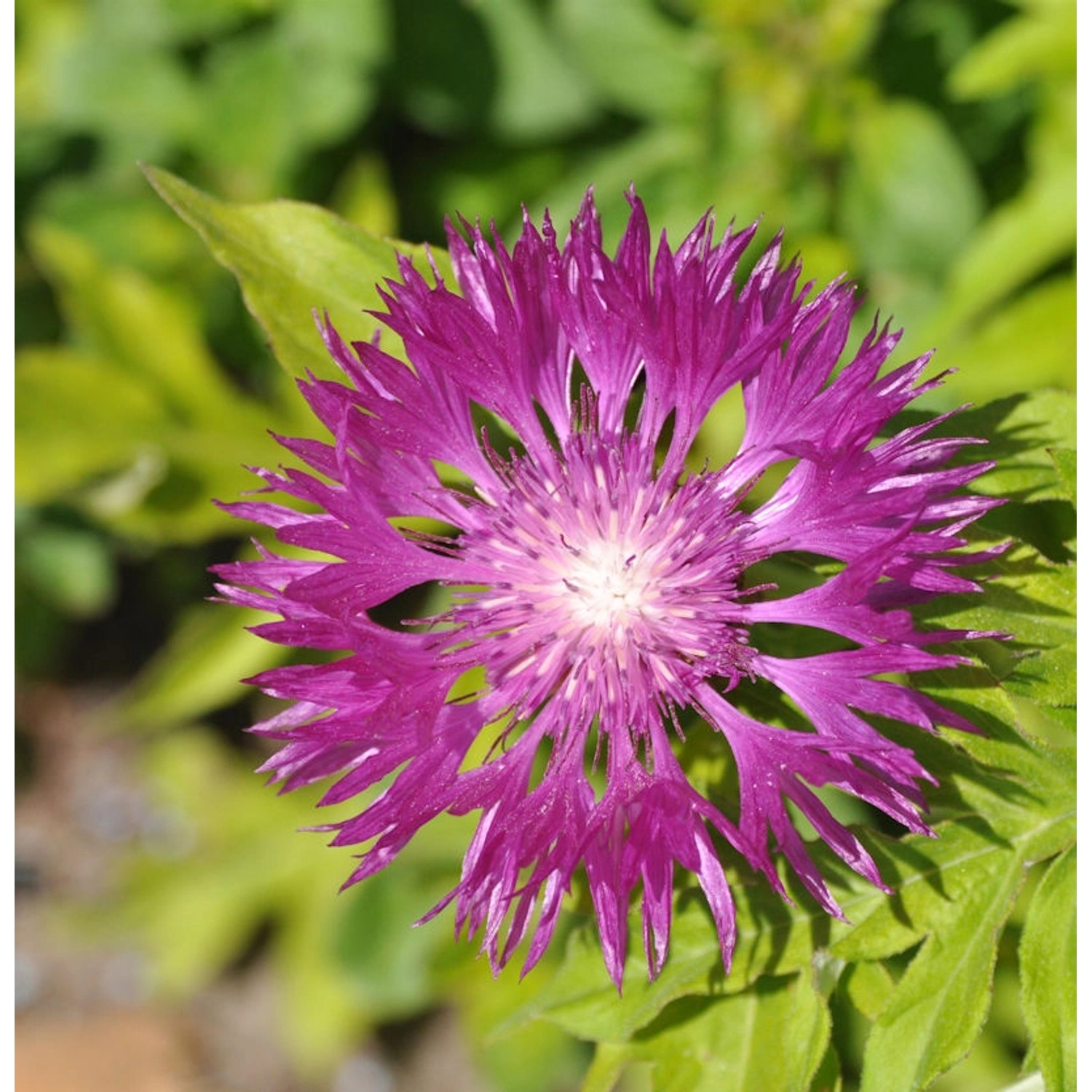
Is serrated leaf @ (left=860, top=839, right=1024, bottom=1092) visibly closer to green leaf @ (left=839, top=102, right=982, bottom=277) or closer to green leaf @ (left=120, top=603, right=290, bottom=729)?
green leaf @ (left=839, top=102, right=982, bottom=277)

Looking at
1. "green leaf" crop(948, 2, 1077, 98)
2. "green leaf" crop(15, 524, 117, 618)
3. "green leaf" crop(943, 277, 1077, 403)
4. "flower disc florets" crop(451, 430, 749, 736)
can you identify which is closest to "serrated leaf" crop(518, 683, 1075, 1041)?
"flower disc florets" crop(451, 430, 749, 736)

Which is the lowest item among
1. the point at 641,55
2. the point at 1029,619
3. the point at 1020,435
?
the point at 1029,619

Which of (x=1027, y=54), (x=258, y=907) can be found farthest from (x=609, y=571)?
(x=258, y=907)

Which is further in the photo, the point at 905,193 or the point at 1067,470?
the point at 905,193

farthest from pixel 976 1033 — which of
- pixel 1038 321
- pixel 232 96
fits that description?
pixel 232 96

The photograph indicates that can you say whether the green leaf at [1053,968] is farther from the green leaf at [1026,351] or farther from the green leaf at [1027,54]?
the green leaf at [1027,54]

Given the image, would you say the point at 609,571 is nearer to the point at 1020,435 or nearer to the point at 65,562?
the point at 1020,435

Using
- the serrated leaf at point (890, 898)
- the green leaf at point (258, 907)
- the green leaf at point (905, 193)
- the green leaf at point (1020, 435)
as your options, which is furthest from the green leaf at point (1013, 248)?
the green leaf at point (258, 907)

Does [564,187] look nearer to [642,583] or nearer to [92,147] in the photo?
[92,147]
